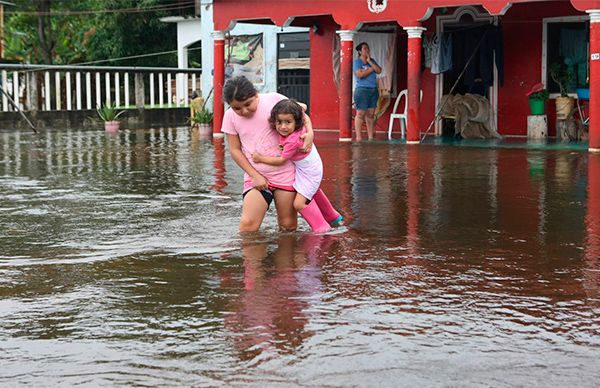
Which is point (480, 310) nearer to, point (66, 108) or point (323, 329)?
point (323, 329)

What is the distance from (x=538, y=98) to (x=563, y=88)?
1.72ft

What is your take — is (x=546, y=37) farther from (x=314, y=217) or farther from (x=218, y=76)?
(x=314, y=217)

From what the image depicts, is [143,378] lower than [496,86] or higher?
lower

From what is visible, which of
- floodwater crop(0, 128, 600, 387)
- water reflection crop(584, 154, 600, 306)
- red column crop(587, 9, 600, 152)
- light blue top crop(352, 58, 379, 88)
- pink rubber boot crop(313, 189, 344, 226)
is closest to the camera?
floodwater crop(0, 128, 600, 387)

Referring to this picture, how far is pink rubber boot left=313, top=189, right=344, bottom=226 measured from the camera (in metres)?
8.16

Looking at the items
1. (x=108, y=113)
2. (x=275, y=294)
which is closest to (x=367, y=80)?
(x=108, y=113)

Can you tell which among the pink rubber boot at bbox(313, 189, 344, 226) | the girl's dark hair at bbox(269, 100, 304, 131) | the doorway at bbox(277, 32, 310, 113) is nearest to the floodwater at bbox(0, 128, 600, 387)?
the pink rubber boot at bbox(313, 189, 344, 226)

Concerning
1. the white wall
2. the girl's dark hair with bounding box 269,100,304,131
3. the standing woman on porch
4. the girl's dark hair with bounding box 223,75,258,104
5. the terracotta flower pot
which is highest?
the white wall

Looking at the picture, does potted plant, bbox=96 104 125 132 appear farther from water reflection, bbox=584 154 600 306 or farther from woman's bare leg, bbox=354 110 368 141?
water reflection, bbox=584 154 600 306

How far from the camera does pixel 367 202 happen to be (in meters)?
10.2

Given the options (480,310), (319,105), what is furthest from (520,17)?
(480,310)

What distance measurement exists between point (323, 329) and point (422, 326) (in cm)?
48

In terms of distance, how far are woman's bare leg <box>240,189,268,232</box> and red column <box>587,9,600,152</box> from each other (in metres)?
9.88

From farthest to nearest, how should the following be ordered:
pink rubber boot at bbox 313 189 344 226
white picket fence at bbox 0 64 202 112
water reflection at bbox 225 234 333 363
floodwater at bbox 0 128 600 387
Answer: white picket fence at bbox 0 64 202 112 < pink rubber boot at bbox 313 189 344 226 < water reflection at bbox 225 234 333 363 < floodwater at bbox 0 128 600 387
